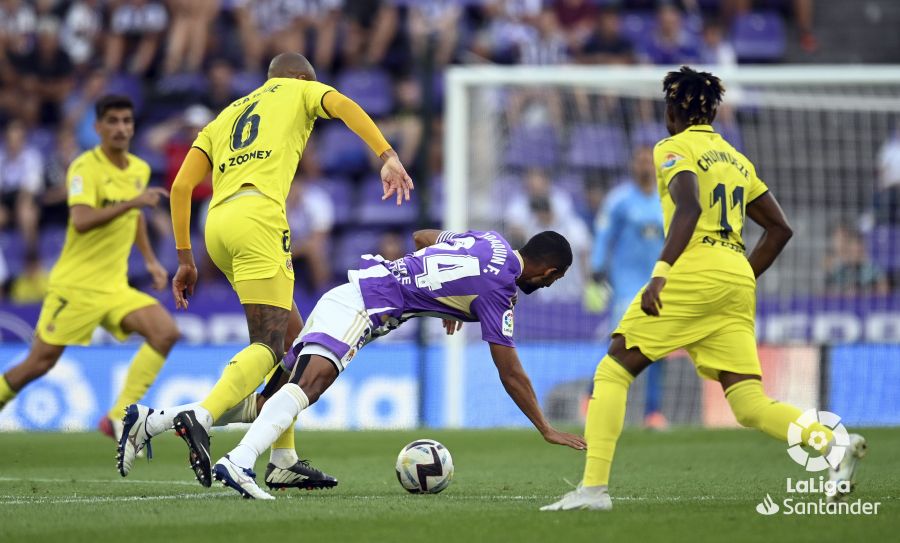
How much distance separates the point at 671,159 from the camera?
251 inches

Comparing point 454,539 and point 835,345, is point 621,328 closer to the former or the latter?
point 454,539

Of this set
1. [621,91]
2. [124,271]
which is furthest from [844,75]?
A: [124,271]

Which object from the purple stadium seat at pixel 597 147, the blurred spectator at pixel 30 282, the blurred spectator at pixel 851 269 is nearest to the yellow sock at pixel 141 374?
the purple stadium seat at pixel 597 147

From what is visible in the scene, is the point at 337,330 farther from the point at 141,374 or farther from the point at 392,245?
the point at 392,245

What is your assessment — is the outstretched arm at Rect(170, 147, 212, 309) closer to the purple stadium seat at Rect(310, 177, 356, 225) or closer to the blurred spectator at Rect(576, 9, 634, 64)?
the purple stadium seat at Rect(310, 177, 356, 225)

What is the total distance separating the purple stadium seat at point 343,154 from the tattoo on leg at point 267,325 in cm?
1140

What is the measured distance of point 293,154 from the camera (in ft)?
24.7

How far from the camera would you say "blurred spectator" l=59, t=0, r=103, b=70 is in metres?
20.5

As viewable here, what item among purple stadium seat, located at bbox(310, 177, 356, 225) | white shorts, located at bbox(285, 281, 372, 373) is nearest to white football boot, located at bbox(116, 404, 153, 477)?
white shorts, located at bbox(285, 281, 372, 373)

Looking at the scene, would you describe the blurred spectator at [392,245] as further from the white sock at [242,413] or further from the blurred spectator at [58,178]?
the white sock at [242,413]

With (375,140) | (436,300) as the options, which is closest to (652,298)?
(436,300)

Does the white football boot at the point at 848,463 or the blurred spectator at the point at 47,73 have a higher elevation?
the blurred spectator at the point at 47,73

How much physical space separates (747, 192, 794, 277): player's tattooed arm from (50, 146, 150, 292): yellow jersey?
216 inches

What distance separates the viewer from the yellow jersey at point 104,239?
10.6 m
